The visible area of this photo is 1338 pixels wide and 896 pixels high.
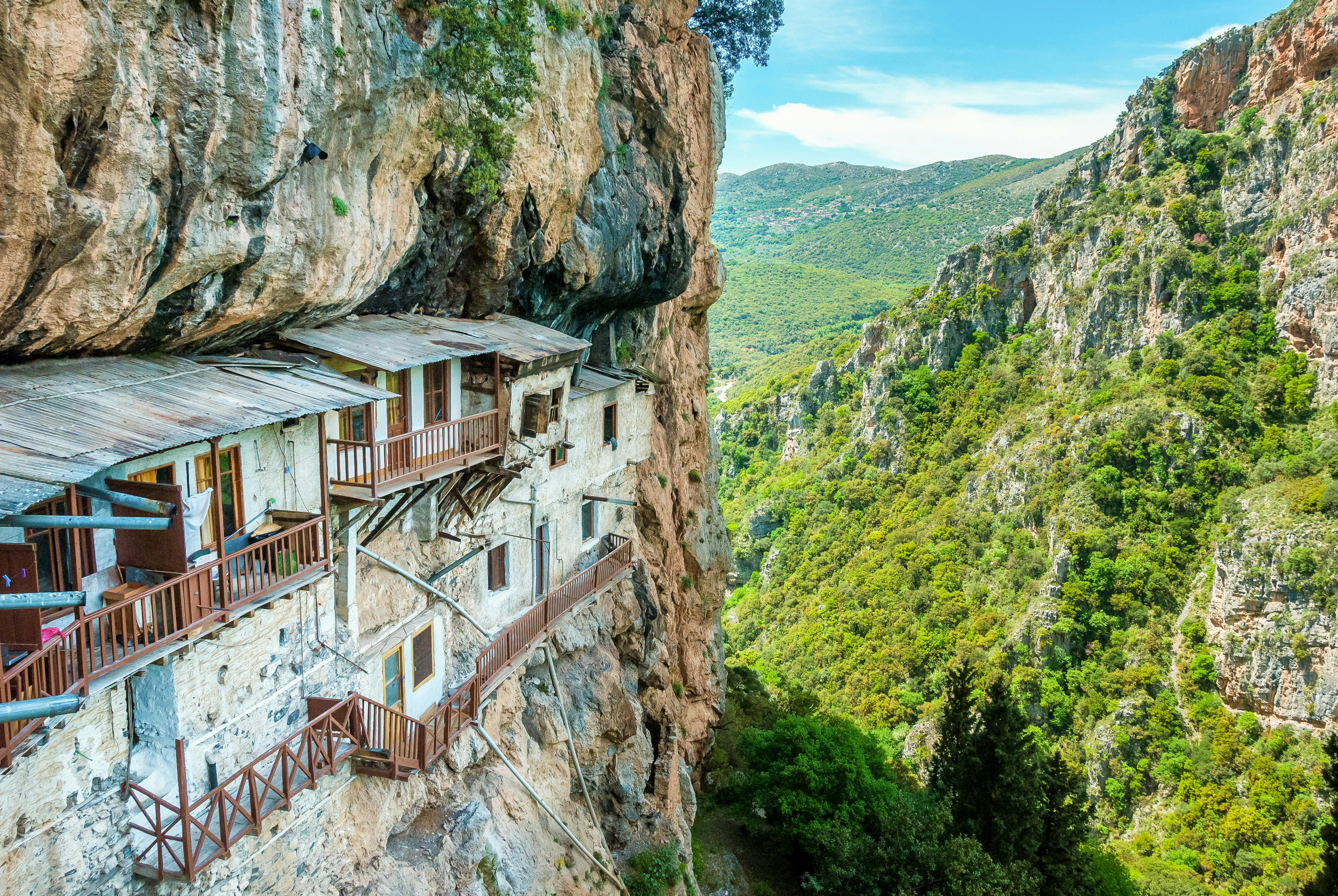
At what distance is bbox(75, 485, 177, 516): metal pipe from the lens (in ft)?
25.0

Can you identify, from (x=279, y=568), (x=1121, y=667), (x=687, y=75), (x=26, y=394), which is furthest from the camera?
(x=1121, y=667)

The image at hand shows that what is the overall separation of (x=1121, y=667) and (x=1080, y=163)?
5385cm

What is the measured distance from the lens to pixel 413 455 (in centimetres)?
1255

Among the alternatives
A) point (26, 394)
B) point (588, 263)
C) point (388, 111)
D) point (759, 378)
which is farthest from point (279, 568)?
point (759, 378)

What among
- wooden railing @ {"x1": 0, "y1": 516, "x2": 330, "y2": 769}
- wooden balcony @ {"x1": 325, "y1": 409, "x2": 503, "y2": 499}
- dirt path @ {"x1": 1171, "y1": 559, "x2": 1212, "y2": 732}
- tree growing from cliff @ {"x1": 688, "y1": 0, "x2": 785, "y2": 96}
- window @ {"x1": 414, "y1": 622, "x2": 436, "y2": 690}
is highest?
tree growing from cliff @ {"x1": 688, "y1": 0, "x2": 785, "y2": 96}

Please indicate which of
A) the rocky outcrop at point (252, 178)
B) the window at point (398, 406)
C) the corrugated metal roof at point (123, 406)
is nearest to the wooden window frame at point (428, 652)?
the window at point (398, 406)

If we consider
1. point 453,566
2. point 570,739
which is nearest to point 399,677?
point 453,566

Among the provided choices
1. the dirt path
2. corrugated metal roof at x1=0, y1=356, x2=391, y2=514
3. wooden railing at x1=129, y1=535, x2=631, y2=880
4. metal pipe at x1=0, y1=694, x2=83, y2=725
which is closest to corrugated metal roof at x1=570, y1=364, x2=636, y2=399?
wooden railing at x1=129, y1=535, x2=631, y2=880

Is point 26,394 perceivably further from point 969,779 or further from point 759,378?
point 759,378

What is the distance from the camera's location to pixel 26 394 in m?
7.71

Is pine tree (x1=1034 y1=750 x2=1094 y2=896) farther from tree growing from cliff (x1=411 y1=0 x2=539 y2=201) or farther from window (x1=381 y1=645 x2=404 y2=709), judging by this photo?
tree growing from cliff (x1=411 y1=0 x2=539 y2=201)

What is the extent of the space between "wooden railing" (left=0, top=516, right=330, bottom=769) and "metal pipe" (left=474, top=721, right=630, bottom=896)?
6426mm

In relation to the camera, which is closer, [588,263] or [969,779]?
[588,263]

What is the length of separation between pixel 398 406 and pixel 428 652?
472cm
